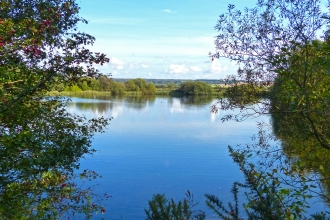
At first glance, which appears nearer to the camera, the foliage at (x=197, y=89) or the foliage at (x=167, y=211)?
the foliage at (x=167, y=211)

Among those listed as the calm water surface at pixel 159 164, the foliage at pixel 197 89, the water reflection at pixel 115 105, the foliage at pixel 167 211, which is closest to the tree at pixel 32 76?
the foliage at pixel 167 211

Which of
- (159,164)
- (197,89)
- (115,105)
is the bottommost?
(159,164)

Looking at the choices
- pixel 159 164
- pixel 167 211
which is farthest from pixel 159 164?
pixel 167 211

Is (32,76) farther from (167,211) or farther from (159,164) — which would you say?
(159,164)

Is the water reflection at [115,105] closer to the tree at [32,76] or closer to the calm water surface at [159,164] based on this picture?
the calm water surface at [159,164]

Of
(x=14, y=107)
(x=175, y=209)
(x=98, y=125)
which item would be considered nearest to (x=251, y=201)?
(x=175, y=209)

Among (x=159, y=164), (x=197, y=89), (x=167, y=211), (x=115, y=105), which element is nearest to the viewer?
(x=167, y=211)

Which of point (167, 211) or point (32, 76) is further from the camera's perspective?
point (32, 76)

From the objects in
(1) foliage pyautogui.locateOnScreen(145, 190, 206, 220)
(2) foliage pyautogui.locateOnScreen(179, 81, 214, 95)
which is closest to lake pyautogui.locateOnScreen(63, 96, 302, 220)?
(1) foliage pyautogui.locateOnScreen(145, 190, 206, 220)

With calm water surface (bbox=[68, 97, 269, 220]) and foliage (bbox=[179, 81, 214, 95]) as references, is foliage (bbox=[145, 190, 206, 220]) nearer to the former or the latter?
calm water surface (bbox=[68, 97, 269, 220])

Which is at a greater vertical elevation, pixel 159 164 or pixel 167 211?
pixel 167 211

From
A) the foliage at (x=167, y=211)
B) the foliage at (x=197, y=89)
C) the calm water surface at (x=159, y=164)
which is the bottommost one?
the calm water surface at (x=159, y=164)

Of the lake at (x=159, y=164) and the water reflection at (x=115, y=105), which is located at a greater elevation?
the water reflection at (x=115, y=105)

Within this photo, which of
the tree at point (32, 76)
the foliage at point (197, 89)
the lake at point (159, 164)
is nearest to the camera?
the tree at point (32, 76)
